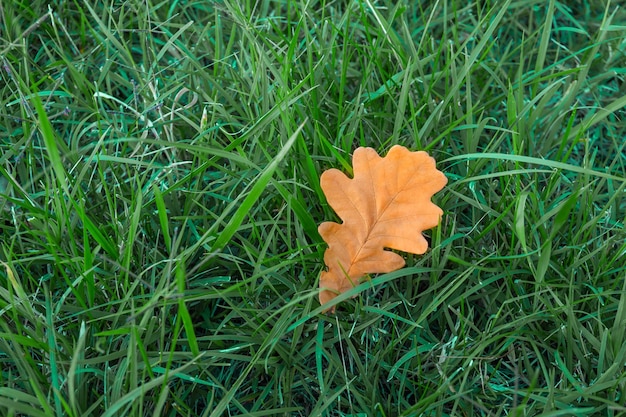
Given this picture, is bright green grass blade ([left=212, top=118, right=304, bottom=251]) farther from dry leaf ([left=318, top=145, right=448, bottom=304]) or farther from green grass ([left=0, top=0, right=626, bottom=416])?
dry leaf ([left=318, top=145, right=448, bottom=304])

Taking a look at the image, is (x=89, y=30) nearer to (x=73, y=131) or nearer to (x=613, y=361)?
(x=73, y=131)

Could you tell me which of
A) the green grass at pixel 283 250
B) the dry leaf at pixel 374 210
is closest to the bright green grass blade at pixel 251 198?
the green grass at pixel 283 250

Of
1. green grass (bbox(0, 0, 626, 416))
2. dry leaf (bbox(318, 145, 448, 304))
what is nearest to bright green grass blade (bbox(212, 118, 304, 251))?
green grass (bbox(0, 0, 626, 416))

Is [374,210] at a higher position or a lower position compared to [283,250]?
higher

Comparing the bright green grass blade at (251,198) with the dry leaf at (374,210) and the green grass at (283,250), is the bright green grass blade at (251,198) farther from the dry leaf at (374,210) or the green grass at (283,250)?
the dry leaf at (374,210)

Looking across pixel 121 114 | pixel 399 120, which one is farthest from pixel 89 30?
pixel 399 120

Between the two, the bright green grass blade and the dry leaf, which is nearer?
the bright green grass blade
